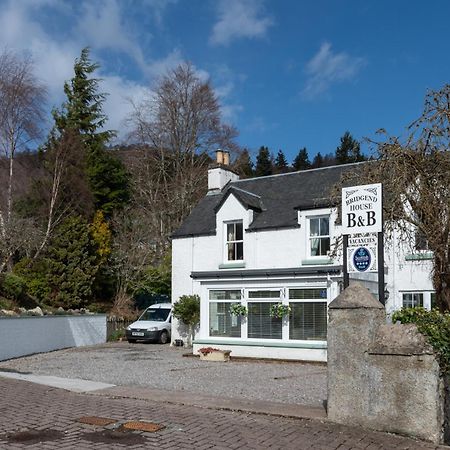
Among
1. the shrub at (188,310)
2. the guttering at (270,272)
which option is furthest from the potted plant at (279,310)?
the shrub at (188,310)

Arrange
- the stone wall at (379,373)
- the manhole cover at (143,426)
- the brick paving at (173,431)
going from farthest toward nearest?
the manhole cover at (143,426), the stone wall at (379,373), the brick paving at (173,431)

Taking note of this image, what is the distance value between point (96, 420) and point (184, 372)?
7.51 metres

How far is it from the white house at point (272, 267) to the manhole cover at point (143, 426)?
10111 mm

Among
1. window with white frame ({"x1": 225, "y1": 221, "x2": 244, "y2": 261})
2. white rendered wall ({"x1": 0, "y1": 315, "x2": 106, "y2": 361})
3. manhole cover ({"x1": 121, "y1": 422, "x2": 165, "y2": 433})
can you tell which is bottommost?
manhole cover ({"x1": 121, "y1": 422, "x2": 165, "y2": 433})

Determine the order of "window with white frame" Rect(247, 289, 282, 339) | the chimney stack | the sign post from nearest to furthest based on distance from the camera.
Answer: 1. the sign post
2. "window with white frame" Rect(247, 289, 282, 339)
3. the chimney stack

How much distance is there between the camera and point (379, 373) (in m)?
8.12

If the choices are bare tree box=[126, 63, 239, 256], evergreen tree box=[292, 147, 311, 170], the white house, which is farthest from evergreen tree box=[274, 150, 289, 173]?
the white house

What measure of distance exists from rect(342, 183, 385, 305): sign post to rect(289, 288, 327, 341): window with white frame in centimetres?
976

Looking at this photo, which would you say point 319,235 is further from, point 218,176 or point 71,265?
point 71,265

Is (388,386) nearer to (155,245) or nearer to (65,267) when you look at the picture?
(65,267)

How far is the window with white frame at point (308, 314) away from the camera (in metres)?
19.2

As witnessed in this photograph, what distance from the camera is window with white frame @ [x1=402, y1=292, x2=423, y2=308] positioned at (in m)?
19.6

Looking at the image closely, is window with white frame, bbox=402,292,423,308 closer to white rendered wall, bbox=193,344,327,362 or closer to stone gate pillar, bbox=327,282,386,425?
white rendered wall, bbox=193,344,327,362

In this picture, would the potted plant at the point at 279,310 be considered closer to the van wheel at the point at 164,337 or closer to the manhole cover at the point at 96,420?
the van wheel at the point at 164,337
